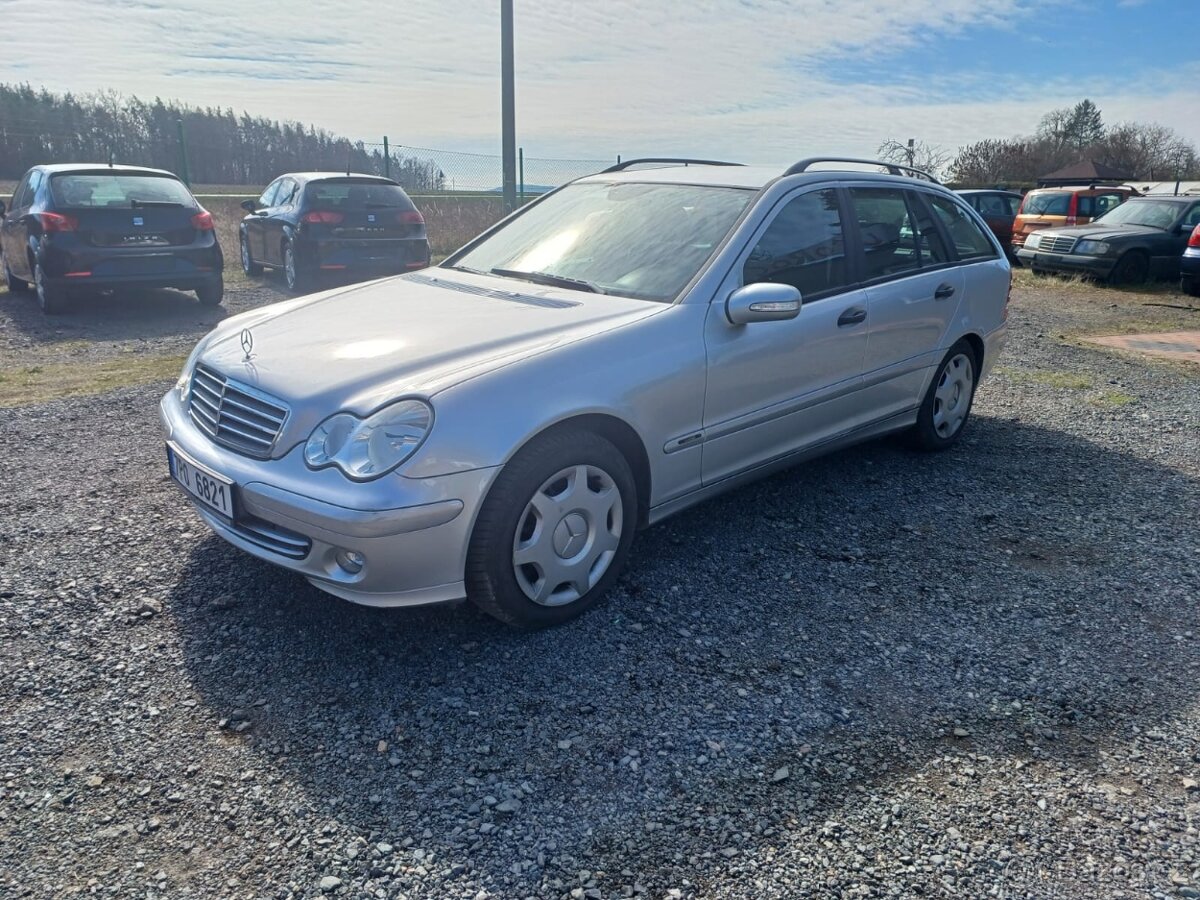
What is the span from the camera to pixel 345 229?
11.3 m

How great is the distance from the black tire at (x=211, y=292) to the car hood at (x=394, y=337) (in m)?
6.81

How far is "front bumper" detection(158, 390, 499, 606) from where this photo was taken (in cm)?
286

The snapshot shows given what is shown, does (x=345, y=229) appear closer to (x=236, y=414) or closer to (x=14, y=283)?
(x=14, y=283)

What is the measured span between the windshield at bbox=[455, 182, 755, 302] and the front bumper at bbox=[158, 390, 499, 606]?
4.55 feet

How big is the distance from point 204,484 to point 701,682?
1.89m

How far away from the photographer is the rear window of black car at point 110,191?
9383mm

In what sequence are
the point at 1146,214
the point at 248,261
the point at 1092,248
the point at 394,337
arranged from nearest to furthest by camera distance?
the point at 394,337
the point at 248,261
the point at 1092,248
the point at 1146,214

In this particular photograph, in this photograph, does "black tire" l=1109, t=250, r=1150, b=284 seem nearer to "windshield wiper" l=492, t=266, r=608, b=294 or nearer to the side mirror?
the side mirror

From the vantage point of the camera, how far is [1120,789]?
2.64 meters

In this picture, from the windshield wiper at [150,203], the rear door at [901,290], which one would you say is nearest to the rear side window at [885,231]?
the rear door at [901,290]

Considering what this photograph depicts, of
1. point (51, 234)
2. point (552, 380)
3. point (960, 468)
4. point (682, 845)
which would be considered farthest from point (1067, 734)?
point (51, 234)

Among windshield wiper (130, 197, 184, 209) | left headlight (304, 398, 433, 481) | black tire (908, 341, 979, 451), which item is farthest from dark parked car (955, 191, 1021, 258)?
left headlight (304, 398, 433, 481)

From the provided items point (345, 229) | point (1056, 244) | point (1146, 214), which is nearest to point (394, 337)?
point (345, 229)

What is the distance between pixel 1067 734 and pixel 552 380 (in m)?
2.02
